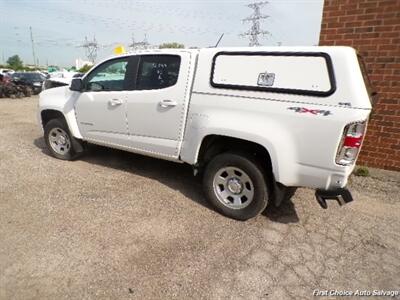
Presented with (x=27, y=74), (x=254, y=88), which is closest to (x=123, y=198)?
(x=254, y=88)

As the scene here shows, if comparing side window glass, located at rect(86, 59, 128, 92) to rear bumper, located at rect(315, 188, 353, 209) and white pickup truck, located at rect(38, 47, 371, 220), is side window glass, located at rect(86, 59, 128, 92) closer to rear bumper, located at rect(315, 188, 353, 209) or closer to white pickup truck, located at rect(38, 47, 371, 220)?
white pickup truck, located at rect(38, 47, 371, 220)

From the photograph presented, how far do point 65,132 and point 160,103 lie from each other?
2258 mm

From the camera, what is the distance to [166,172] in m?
5.22

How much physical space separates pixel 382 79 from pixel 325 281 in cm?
352

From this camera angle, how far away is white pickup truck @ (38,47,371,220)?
303 centimetres

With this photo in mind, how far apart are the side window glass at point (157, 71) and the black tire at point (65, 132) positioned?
5.92 ft

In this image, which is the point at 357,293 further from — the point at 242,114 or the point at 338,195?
the point at 242,114

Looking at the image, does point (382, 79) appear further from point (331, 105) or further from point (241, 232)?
point (241, 232)

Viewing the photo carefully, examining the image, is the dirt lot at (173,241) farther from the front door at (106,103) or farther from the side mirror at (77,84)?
the side mirror at (77,84)

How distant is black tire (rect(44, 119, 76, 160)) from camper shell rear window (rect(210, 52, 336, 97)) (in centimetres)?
298

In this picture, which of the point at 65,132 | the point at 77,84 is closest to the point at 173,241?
the point at 77,84

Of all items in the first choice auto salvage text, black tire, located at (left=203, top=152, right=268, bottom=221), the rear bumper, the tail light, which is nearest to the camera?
the first choice auto salvage text

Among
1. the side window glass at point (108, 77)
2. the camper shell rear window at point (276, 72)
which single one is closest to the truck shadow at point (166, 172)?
the side window glass at point (108, 77)

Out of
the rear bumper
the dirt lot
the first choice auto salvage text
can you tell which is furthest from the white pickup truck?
the first choice auto salvage text
